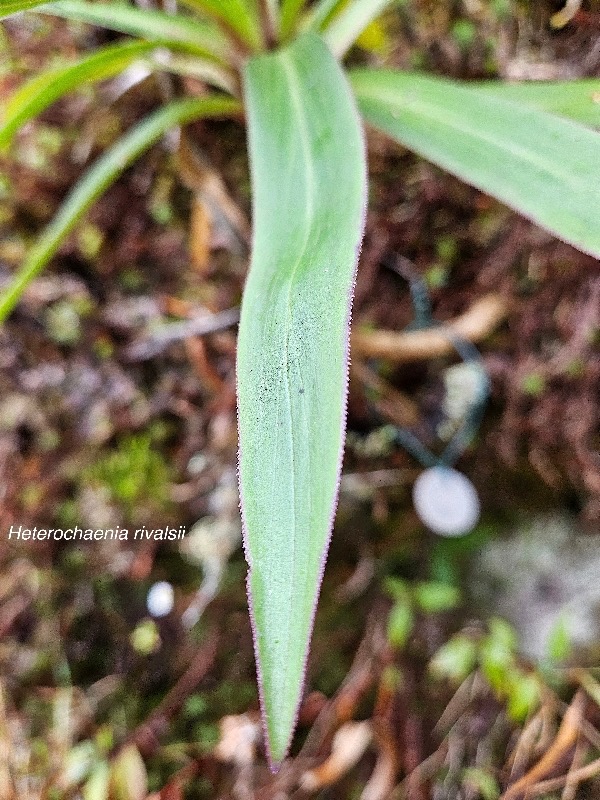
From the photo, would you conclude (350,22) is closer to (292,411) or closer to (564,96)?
(564,96)

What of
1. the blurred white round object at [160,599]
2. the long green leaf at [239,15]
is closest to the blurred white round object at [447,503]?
the blurred white round object at [160,599]

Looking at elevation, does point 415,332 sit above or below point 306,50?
below

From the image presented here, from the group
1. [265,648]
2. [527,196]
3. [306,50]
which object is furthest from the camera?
[306,50]

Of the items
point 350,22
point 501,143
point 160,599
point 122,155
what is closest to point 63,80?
point 122,155

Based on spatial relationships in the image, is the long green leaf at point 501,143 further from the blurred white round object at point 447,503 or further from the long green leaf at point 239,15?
the blurred white round object at point 447,503

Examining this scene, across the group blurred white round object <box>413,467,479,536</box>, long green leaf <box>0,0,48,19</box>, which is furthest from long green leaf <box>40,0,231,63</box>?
blurred white round object <box>413,467,479,536</box>

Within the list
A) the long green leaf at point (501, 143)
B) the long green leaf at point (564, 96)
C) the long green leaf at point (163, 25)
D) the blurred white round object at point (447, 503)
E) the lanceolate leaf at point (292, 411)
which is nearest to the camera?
the lanceolate leaf at point (292, 411)

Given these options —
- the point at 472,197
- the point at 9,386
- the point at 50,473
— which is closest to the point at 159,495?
the point at 50,473

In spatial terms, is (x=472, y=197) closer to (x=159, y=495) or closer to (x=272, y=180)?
(x=272, y=180)
